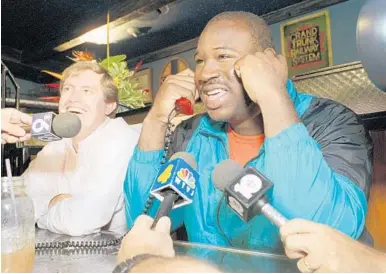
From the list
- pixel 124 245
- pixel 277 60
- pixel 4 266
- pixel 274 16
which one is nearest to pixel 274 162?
pixel 277 60

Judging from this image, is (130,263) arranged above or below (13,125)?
below

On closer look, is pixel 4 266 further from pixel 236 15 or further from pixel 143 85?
pixel 143 85

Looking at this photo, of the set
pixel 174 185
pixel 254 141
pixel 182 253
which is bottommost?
pixel 182 253

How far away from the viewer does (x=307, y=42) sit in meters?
3.37

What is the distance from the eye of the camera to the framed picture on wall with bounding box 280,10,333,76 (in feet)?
10.6

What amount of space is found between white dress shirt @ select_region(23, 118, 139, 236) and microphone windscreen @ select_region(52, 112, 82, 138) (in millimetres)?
346

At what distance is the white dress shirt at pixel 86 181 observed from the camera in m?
1.18

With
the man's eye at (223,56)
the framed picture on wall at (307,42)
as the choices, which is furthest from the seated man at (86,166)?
the framed picture on wall at (307,42)

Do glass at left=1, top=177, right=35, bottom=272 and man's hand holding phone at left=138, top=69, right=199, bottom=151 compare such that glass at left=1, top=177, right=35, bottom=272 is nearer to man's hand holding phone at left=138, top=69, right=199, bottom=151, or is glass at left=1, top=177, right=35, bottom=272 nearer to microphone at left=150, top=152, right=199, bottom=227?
microphone at left=150, top=152, right=199, bottom=227

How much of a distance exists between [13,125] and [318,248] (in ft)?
2.15

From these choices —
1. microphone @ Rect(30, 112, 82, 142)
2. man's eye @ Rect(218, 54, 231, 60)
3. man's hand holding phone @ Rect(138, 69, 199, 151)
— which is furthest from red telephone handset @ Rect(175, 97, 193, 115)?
microphone @ Rect(30, 112, 82, 142)

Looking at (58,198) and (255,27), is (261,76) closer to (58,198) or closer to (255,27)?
(255,27)

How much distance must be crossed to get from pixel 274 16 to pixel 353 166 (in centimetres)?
270

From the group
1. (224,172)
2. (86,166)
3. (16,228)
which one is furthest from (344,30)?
(16,228)
